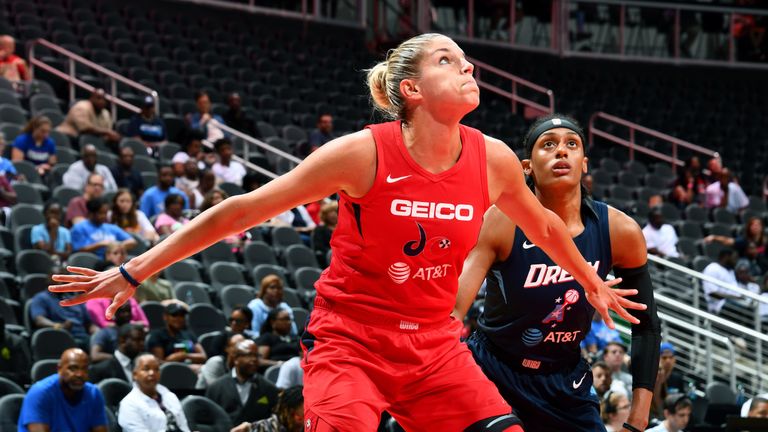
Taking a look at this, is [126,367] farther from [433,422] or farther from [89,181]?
[433,422]

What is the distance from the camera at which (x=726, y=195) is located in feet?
59.7

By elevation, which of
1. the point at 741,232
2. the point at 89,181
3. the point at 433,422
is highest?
the point at 433,422

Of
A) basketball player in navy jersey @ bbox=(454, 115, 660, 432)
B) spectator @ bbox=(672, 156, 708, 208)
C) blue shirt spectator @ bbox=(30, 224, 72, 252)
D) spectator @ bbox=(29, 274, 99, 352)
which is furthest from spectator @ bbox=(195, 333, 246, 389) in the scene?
spectator @ bbox=(672, 156, 708, 208)

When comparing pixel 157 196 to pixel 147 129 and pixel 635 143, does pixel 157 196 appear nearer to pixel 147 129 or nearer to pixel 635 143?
pixel 147 129

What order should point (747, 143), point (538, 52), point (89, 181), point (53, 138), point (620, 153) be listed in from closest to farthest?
point (89, 181) → point (53, 138) → point (620, 153) → point (747, 143) → point (538, 52)

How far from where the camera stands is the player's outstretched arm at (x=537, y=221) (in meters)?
3.77

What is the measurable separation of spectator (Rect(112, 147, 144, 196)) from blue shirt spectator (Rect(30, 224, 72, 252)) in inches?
70.5

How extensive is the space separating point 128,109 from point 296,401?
914cm

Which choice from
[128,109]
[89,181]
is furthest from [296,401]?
[128,109]

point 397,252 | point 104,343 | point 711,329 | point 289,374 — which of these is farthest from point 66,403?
point 711,329

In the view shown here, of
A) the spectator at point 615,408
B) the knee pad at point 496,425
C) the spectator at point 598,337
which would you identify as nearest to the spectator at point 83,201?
the spectator at point 598,337

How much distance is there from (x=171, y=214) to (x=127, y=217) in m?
0.50

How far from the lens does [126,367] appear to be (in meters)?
8.99

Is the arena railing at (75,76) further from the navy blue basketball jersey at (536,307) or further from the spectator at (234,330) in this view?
the navy blue basketball jersey at (536,307)
